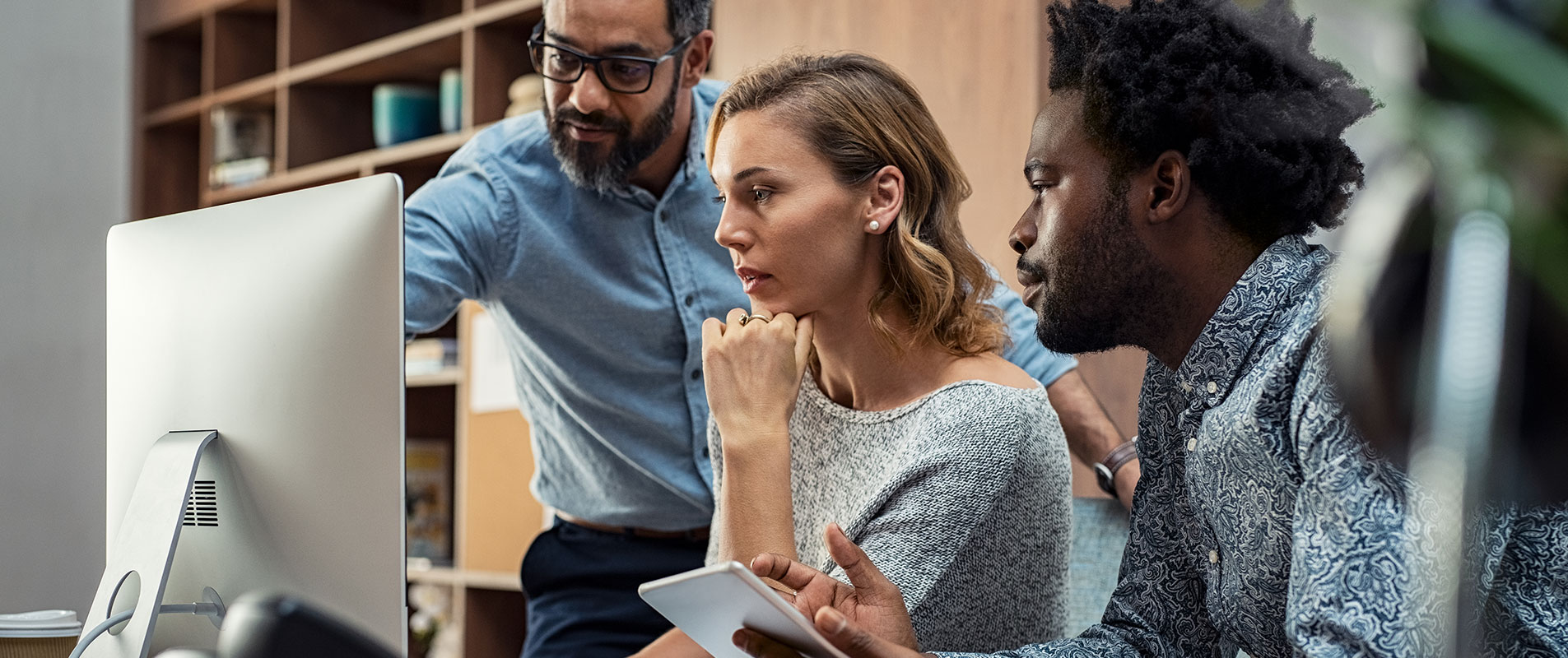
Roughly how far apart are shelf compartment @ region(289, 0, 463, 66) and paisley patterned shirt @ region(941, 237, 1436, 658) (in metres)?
3.31

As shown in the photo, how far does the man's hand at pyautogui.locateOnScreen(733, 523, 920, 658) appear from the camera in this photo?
98cm

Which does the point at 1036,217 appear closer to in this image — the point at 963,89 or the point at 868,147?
the point at 868,147

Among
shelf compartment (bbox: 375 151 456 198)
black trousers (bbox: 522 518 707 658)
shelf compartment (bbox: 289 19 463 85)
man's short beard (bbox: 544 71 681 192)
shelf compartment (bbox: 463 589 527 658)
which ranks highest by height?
shelf compartment (bbox: 289 19 463 85)

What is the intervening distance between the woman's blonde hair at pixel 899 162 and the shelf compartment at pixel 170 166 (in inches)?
144

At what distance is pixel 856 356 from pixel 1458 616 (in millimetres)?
1060

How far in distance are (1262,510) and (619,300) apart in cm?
114

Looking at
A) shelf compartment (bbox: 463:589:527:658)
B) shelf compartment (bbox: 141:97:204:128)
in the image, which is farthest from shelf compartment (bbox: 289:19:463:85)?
shelf compartment (bbox: 463:589:527:658)

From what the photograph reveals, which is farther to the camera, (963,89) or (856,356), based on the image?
(963,89)

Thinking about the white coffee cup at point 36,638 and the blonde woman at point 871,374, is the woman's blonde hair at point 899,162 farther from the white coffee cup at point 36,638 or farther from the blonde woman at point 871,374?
the white coffee cup at point 36,638

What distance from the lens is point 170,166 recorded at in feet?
14.8

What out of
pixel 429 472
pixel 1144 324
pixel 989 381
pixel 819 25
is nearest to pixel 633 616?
pixel 989 381

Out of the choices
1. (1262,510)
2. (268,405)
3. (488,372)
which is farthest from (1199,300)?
(488,372)

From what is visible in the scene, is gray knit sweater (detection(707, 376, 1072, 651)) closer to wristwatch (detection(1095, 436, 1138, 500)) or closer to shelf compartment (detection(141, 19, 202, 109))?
wristwatch (detection(1095, 436, 1138, 500))

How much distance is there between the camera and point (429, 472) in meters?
3.63
